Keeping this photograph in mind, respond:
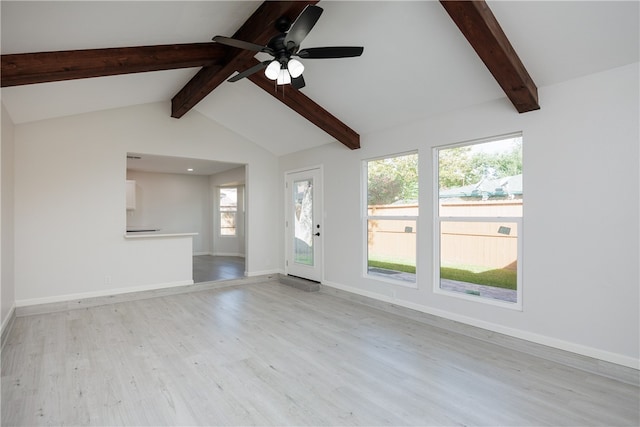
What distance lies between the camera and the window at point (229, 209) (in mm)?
9750

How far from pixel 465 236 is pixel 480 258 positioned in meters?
0.29

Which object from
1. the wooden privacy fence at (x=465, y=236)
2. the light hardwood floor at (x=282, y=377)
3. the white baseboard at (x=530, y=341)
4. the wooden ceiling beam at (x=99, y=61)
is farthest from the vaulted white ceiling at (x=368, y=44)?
the light hardwood floor at (x=282, y=377)

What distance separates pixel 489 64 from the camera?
2.88 m

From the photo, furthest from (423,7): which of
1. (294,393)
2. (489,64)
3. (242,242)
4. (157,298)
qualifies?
(242,242)

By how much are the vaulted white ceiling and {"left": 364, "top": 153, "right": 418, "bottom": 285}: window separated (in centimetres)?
61

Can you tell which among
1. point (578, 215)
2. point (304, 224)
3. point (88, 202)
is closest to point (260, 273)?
A: point (304, 224)

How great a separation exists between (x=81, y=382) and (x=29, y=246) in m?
2.84

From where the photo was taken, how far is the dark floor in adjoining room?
6508 mm

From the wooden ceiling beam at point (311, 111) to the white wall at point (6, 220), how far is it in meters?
2.90

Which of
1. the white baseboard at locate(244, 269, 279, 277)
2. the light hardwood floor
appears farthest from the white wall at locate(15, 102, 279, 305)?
the white baseboard at locate(244, 269, 279, 277)

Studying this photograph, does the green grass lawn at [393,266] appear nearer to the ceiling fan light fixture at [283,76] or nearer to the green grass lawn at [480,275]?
the green grass lawn at [480,275]

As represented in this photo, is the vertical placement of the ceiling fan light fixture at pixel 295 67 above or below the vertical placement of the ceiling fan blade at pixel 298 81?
below

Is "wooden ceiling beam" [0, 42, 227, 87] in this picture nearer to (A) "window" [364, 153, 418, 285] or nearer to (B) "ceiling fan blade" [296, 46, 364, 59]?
(B) "ceiling fan blade" [296, 46, 364, 59]

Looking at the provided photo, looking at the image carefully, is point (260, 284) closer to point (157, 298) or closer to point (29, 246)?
point (157, 298)
